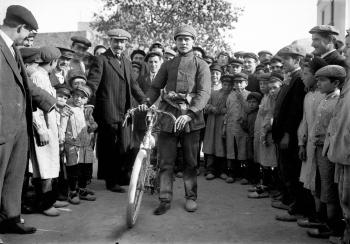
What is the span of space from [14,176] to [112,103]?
7.45ft

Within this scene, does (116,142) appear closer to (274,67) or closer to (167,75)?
(167,75)

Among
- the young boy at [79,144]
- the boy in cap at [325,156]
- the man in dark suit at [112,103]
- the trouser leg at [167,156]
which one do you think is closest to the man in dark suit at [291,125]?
the boy in cap at [325,156]

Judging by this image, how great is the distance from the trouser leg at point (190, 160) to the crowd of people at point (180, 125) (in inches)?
0.5

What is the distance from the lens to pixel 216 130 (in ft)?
24.0

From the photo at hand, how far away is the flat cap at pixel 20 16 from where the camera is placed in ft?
12.2

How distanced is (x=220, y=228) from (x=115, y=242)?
114 centimetres

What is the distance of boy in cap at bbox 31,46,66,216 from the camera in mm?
4238

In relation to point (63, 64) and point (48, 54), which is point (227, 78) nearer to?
point (63, 64)

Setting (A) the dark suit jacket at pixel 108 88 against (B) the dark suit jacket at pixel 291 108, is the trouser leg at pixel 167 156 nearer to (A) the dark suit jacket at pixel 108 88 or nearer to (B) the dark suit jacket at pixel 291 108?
(A) the dark suit jacket at pixel 108 88

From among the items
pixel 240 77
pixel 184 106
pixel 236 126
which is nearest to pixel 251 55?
pixel 240 77

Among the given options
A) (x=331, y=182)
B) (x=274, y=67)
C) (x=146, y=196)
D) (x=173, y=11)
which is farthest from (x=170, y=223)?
(x=173, y=11)

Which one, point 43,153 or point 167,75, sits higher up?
point 167,75

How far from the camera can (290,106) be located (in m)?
4.81

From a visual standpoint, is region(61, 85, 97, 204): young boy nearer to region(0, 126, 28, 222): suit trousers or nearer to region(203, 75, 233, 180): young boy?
region(0, 126, 28, 222): suit trousers
